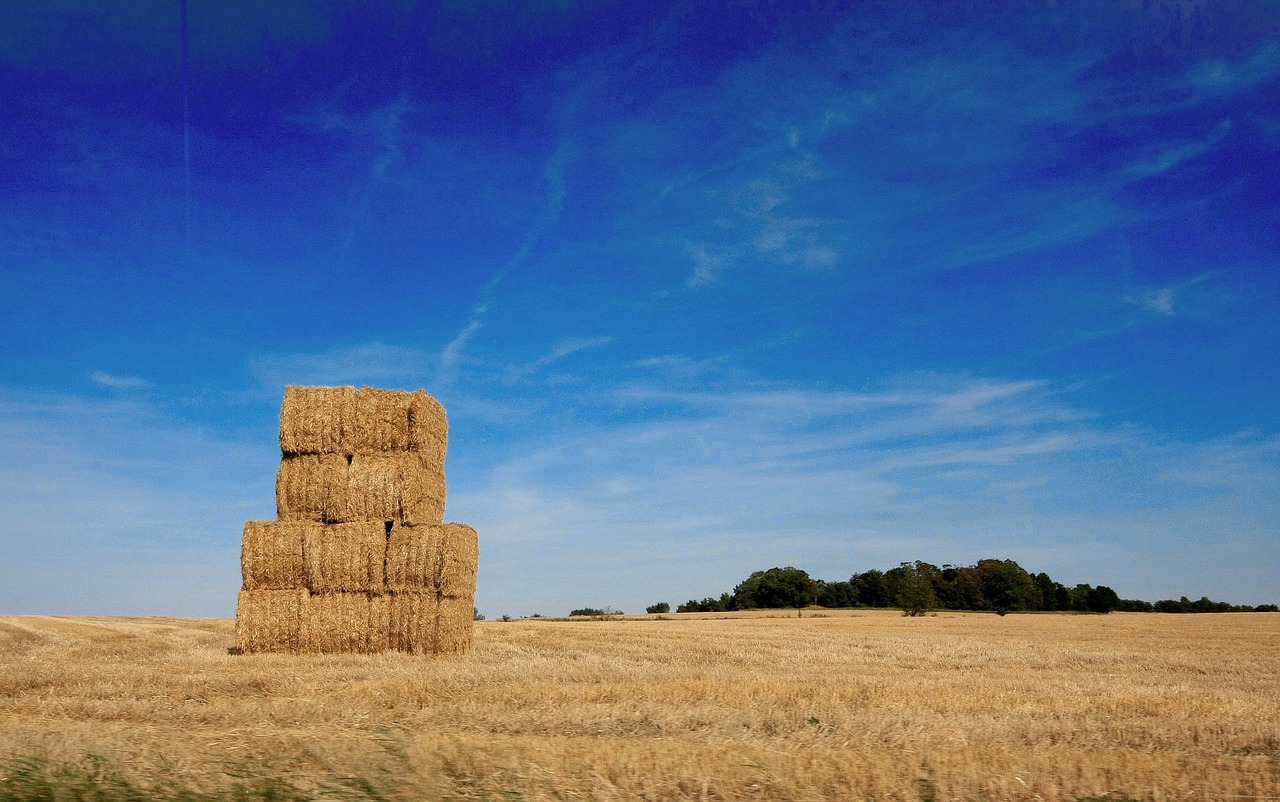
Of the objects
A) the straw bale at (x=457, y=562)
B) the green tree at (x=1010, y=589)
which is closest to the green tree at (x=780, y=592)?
the green tree at (x=1010, y=589)

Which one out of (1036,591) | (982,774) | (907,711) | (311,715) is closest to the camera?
(982,774)

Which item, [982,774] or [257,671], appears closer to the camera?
[982,774]

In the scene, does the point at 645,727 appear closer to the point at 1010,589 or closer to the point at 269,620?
the point at 269,620

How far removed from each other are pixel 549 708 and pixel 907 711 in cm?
378

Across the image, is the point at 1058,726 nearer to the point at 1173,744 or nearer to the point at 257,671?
the point at 1173,744

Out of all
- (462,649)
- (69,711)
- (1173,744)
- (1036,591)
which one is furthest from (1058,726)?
(1036,591)

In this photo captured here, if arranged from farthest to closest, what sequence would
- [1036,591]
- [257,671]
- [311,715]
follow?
1. [1036,591]
2. [257,671]
3. [311,715]

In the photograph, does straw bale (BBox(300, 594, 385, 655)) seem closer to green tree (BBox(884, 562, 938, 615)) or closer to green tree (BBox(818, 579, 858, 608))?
green tree (BBox(884, 562, 938, 615))

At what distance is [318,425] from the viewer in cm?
2011

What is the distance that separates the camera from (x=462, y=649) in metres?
19.8

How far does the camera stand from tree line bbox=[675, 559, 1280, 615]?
8850 centimetres

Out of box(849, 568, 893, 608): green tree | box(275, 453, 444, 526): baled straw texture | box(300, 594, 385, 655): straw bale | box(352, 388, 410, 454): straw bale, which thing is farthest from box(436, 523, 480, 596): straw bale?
box(849, 568, 893, 608): green tree

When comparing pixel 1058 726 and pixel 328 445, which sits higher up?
pixel 328 445

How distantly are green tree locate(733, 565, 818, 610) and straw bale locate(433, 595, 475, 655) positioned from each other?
7255 centimetres
